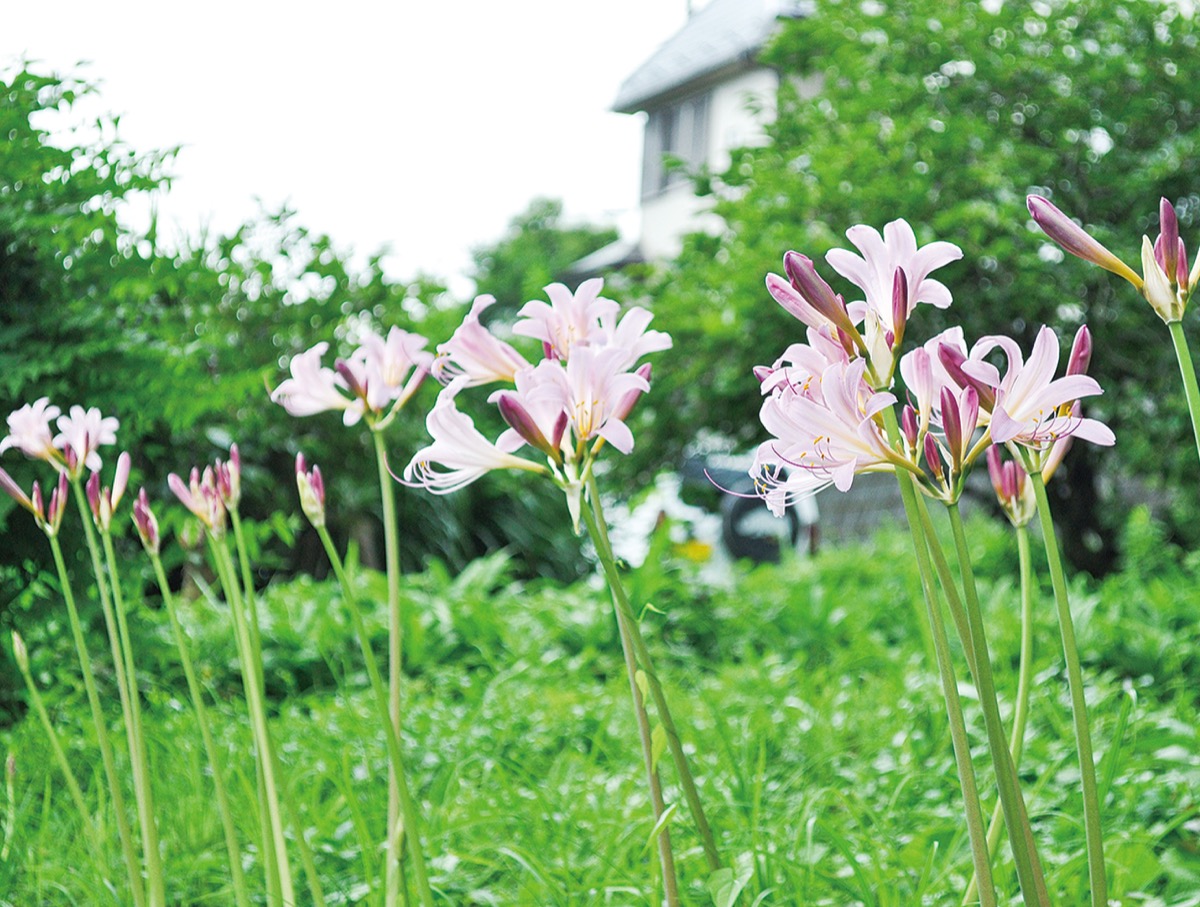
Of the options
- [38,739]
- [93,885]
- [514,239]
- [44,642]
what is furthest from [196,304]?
[514,239]

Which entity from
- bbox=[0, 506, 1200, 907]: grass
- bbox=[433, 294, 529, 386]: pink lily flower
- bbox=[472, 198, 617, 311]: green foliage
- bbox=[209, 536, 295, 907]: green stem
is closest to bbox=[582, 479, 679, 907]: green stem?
bbox=[0, 506, 1200, 907]: grass

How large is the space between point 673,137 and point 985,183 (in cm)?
1614

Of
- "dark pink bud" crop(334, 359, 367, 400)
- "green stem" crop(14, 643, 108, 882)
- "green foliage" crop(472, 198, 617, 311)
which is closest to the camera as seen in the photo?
"dark pink bud" crop(334, 359, 367, 400)

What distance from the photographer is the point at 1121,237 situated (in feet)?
19.4

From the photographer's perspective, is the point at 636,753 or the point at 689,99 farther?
the point at 689,99

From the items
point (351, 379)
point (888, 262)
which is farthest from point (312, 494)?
point (888, 262)

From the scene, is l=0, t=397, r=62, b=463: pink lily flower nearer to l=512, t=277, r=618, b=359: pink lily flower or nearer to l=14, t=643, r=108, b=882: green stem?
l=14, t=643, r=108, b=882: green stem

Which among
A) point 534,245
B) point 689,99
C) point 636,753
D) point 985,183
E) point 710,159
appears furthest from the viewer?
point 534,245

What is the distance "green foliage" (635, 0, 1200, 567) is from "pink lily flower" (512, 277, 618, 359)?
14.5 feet

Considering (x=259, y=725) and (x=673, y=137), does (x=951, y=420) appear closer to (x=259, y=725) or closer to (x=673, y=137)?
(x=259, y=725)

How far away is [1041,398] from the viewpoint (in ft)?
3.23

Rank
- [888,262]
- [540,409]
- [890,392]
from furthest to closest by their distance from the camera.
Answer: [540,409]
[888,262]
[890,392]

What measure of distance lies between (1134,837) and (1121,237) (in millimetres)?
4547

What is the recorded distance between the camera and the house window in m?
20.3
